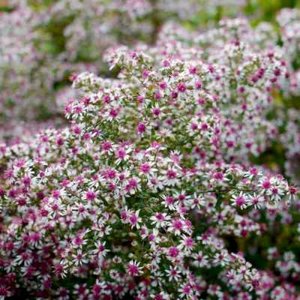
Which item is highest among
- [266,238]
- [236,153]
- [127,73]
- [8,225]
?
[127,73]

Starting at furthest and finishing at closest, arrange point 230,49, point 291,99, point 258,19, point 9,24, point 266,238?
point 258,19
point 9,24
point 291,99
point 266,238
point 230,49

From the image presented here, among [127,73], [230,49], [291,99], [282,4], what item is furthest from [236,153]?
[282,4]

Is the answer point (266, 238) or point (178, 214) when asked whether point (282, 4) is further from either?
point (178, 214)

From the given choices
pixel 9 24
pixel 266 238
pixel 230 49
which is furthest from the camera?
pixel 9 24

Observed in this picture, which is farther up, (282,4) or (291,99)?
(282,4)

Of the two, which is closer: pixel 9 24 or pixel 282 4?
pixel 9 24

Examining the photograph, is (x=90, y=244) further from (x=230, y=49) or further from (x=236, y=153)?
(x=230, y=49)
